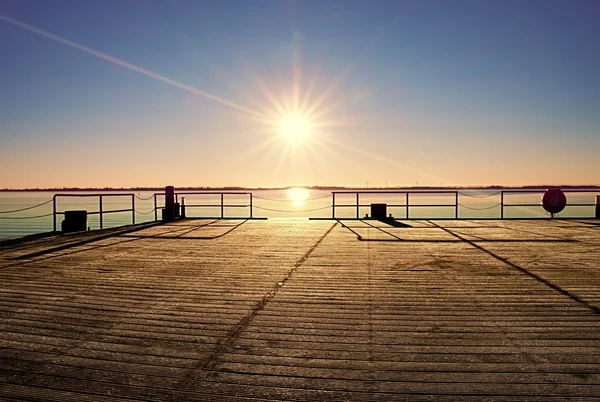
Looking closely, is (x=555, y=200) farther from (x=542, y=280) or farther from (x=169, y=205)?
(x=169, y=205)

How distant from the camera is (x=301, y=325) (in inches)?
186

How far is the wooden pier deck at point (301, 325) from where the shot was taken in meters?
3.32

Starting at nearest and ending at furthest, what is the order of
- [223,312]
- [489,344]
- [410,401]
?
[410,401], [489,344], [223,312]

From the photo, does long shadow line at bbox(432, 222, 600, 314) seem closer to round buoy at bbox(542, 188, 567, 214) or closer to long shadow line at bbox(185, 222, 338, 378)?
long shadow line at bbox(185, 222, 338, 378)

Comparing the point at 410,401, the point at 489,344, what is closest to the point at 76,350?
the point at 410,401

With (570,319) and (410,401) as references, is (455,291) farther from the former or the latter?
(410,401)

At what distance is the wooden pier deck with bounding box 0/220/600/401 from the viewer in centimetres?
332

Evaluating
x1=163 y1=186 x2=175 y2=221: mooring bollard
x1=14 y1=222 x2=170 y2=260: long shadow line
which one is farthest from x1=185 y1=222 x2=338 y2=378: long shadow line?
x1=163 y1=186 x2=175 y2=221: mooring bollard

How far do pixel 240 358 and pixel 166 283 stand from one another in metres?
3.32

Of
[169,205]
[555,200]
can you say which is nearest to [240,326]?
[169,205]

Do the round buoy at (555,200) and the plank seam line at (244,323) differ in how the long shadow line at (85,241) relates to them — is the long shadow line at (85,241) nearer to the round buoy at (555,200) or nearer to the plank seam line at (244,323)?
the plank seam line at (244,323)

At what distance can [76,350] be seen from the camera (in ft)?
13.2

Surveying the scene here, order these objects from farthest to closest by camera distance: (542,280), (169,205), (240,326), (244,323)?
1. (169,205)
2. (542,280)
3. (244,323)
4. (240,326)

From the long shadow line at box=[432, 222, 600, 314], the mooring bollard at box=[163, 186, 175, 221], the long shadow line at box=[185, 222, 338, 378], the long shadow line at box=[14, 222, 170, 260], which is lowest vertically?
the long shadow line at box=[185, 222, 338, 378]
